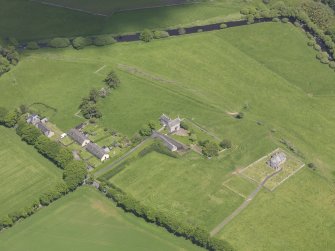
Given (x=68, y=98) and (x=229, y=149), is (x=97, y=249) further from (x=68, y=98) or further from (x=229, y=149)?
(x=68, y=98)

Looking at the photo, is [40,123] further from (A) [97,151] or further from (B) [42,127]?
(A) [97,151]

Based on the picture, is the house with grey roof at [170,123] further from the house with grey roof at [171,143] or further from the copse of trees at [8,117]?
the copse of trees at [8,117]

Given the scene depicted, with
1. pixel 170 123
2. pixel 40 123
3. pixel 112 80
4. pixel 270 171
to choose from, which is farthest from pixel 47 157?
pixel 270 171

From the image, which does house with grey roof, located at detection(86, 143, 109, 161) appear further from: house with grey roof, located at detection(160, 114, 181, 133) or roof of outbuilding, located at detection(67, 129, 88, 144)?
house with grey roof, located at detection(160, 114, 181, 133)

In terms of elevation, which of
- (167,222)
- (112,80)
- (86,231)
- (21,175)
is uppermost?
(112,80)

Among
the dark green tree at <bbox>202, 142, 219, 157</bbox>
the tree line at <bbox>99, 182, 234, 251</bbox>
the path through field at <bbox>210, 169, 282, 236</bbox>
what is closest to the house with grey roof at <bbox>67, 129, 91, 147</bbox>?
the tree line at <bbox>99, 182, 234, 251</bbox>

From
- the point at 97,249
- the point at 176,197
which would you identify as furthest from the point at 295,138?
the point at 97,249
